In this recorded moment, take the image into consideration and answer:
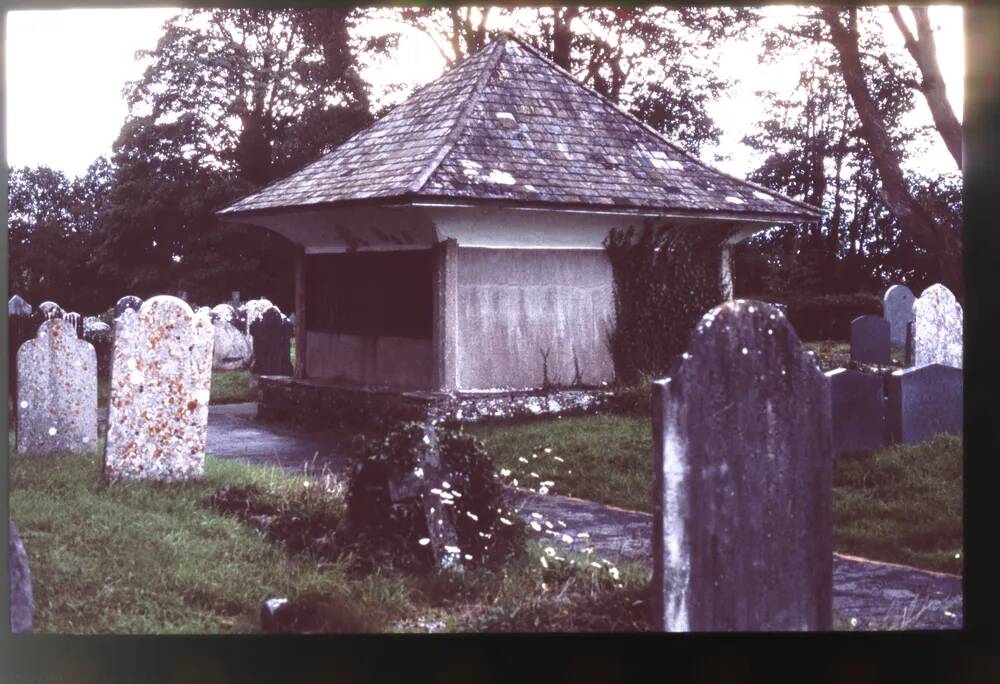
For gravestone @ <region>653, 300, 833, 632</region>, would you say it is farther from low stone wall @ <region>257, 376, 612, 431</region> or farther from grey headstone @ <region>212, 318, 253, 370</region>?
grey headstone @ <region>212, 318, 253, 370</region>

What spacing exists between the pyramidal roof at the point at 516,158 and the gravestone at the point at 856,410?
259 cm

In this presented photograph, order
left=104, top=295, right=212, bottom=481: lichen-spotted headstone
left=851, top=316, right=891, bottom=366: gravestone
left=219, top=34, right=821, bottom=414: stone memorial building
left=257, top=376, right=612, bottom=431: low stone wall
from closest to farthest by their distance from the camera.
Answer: left=104, top=295, right=212, bottom=481: lichen-spotted headstone < left=257, top=376, right=612, bottom=431: low stone wall < left=219, top=34, right=821, bottom=414: stone memorial building < left=851, top=316, right=891, bottom=366: gravestone

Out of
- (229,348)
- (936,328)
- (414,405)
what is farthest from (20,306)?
(936,328)

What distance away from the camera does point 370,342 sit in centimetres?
995

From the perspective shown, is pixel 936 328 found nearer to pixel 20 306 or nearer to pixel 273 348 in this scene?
pixel 273 348

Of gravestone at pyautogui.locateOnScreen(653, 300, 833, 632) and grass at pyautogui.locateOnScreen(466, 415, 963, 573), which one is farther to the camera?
grass at pyautogui.locateOnScreen(466, 415, 963, 573)

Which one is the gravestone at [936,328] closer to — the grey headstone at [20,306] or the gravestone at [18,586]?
the grey headstone at [20,306]

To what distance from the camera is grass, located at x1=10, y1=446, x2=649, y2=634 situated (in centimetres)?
445

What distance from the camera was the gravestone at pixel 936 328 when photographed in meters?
10.2

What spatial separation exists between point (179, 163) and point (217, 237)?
0.76 metres

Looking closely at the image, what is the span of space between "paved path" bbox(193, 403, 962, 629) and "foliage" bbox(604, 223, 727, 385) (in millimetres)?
3030

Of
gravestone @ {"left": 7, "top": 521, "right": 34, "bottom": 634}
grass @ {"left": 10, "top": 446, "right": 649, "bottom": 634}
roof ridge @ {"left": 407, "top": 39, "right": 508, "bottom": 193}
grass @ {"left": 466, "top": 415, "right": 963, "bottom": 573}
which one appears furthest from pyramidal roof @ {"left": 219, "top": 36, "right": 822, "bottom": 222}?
gravestone @ {"left": 7, "top": 521, "right": 34, "bottom": 634}

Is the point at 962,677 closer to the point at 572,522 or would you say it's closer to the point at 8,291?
the point at 572,522

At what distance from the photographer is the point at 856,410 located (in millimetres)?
7688
